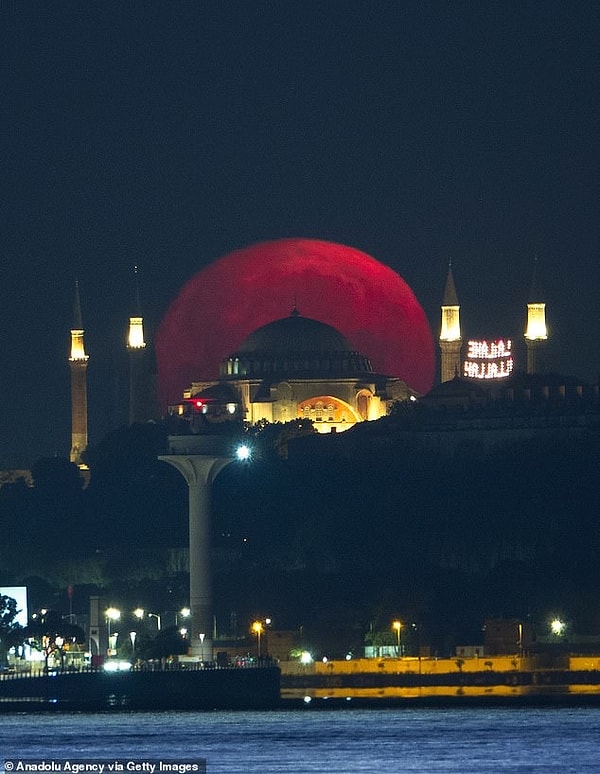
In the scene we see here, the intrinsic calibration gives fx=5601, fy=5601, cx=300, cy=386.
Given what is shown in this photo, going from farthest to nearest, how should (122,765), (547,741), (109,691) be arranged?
1. (109,691)
2. (547,741)
3. (122,765)

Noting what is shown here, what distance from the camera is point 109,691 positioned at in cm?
19612

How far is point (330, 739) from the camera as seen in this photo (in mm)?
180500

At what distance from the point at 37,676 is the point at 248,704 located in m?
7.70

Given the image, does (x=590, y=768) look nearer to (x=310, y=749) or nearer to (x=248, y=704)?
(x=310, y=749)

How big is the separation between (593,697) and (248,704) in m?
12.3

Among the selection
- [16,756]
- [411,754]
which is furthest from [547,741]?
[16,756]

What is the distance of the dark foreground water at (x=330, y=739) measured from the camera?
172m

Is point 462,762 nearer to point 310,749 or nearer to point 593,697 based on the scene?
point 310,749

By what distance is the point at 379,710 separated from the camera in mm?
196125

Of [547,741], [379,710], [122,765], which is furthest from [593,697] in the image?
[122,765]

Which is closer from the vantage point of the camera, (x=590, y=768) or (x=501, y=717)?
(x=590, y=768)

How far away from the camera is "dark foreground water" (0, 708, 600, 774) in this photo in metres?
172

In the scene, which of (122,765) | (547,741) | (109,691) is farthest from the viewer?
(109,691)

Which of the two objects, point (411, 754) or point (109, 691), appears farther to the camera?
point (109, 691)
